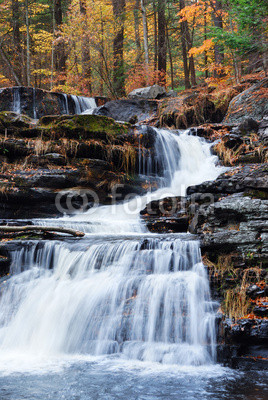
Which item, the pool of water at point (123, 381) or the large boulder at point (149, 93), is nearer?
the pool of water at point (123, 381)

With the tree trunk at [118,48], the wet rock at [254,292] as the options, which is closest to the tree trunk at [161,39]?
the tree trunk at [118,48]

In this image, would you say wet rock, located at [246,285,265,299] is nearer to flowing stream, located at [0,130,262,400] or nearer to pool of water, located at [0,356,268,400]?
Answer: flowing stream, located at [0,130,262,400]

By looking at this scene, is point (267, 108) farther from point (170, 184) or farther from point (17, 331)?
point (17, 331)

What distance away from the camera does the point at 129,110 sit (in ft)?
50.1

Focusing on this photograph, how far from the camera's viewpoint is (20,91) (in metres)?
15.0

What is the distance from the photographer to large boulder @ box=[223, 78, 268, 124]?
1266 cm

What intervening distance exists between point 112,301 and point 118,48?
17448 mm

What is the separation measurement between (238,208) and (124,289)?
8.16 feet

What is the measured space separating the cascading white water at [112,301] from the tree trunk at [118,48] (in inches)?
588

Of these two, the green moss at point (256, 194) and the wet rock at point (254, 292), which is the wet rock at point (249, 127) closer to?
the green moss at point (256, 194)

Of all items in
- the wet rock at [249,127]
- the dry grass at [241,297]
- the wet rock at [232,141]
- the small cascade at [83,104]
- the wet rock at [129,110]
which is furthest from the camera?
the small cascade at [83,104]

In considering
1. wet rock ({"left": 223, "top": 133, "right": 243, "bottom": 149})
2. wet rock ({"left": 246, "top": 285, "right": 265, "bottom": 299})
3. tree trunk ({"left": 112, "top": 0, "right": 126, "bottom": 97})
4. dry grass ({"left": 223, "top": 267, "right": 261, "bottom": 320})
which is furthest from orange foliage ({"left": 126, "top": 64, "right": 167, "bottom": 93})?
wet rock ({"left": 246, "top": 285, "right": 265, "bottom": 299})

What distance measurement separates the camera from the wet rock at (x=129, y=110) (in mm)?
14812

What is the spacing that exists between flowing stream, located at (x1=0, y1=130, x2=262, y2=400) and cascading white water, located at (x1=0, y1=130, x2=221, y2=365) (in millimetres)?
15
